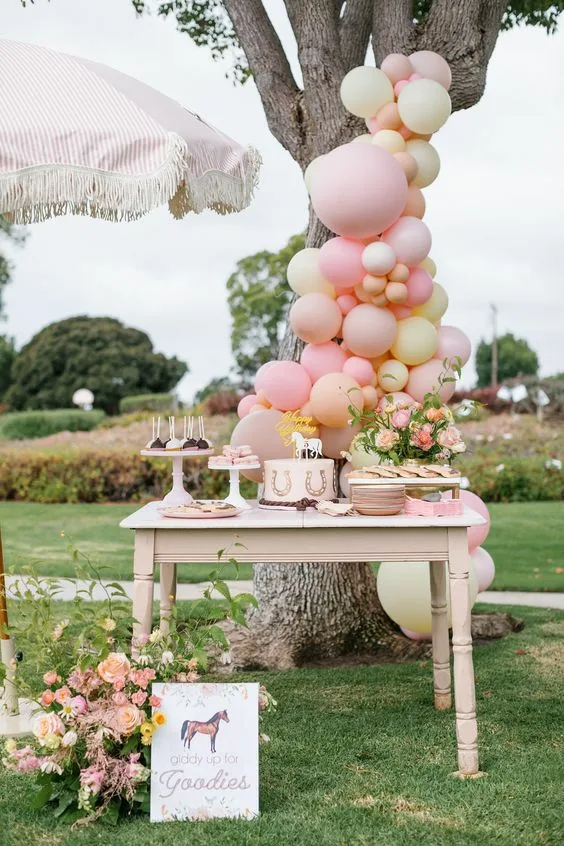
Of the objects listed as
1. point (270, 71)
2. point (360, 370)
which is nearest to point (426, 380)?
point (360, 370)

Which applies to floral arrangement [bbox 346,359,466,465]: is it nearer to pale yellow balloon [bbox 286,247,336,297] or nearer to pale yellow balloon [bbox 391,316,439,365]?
pale yellow balloon [bbox 391,316,439,365]

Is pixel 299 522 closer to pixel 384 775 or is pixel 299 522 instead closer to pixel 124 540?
pixel 384 775

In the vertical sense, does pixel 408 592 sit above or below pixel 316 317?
below

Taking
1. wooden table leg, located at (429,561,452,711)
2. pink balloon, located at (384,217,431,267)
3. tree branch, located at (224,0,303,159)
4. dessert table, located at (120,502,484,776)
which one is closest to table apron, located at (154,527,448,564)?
dessert table, located at (120,502,484,776)

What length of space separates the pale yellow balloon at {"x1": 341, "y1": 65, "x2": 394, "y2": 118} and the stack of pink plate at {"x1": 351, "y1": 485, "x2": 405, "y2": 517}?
6.56ft

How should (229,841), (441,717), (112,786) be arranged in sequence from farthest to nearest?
(441,717), (112,786), (229,841)

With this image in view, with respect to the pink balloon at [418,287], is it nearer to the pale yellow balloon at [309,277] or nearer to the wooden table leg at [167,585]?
the pale yellow balloon at [309,277]

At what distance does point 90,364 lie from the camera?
30578mm

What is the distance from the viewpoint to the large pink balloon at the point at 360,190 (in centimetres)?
414

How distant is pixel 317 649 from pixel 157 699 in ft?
7.02

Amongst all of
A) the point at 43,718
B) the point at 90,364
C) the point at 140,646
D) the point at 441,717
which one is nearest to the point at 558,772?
the point at 441,717

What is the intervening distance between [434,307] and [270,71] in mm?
1666

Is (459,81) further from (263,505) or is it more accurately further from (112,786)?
(112,786)

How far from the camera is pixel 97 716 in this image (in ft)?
9.28
